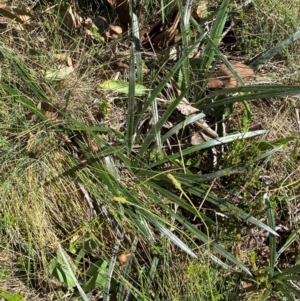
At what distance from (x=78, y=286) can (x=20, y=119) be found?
549mm

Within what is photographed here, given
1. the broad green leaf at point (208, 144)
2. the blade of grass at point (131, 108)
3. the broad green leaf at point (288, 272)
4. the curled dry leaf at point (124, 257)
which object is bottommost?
the broad green leaf at point (288, 272)

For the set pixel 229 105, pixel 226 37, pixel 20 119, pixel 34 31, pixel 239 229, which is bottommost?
pixel 239 229

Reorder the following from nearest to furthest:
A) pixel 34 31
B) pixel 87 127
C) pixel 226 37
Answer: pixel 87 127 < pixel 34 31 < pixel 226 37

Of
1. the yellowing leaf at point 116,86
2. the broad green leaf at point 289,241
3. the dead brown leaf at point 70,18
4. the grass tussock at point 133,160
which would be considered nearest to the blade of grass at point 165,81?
the grass tussock at point 133,160

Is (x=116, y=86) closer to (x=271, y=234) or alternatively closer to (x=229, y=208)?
(x=229, y=208)

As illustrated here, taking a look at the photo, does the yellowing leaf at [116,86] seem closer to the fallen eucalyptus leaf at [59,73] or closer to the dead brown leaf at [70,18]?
the fallen eucalyptus leaf at [59,73]

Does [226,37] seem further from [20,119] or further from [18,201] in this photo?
[18,201]

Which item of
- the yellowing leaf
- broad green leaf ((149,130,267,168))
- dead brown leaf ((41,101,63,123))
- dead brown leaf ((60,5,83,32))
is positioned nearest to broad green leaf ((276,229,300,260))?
broad green leaf ((149,130,267,168))

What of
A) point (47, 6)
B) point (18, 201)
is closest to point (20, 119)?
point (18, 201)

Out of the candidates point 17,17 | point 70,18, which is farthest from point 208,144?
point 17,17

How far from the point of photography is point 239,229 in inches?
62.2

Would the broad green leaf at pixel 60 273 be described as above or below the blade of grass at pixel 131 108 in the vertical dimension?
below

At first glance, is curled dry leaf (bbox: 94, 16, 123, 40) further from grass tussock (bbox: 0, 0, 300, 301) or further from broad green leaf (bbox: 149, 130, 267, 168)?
broad green leaf (bbox: 149, 130, 267, 168)

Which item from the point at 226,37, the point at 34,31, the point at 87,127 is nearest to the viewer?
the point at 87,127
